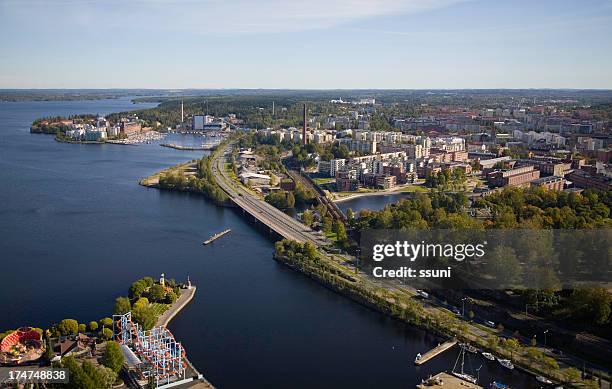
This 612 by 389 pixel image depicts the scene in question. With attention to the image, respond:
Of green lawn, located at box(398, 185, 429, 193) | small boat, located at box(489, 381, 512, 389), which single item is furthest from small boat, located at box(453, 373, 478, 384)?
green lawn, located at box(398, 185, 429, 193)

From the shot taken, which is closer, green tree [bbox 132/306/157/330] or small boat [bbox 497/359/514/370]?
small boat [bbox 497/359/514/370]

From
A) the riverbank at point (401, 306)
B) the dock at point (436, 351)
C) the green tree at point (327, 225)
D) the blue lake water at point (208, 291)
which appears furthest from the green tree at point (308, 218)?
the dock at point (436, 351)

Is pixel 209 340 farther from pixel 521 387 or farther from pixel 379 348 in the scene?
pixel 521 387

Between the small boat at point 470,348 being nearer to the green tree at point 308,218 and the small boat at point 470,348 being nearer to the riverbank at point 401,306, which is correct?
the riverbank at point 401,306

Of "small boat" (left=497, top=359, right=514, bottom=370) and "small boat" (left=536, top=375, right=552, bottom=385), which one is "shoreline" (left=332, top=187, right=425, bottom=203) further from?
"small boat" (left=536, top=375, right=552, bottom=385)

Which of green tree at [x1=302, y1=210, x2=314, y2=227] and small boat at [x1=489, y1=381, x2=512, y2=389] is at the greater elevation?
green tree at [x1=302, y1=210, x2=314, y2=227]

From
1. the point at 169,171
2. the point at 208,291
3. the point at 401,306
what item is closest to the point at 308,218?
the point at 208,291
